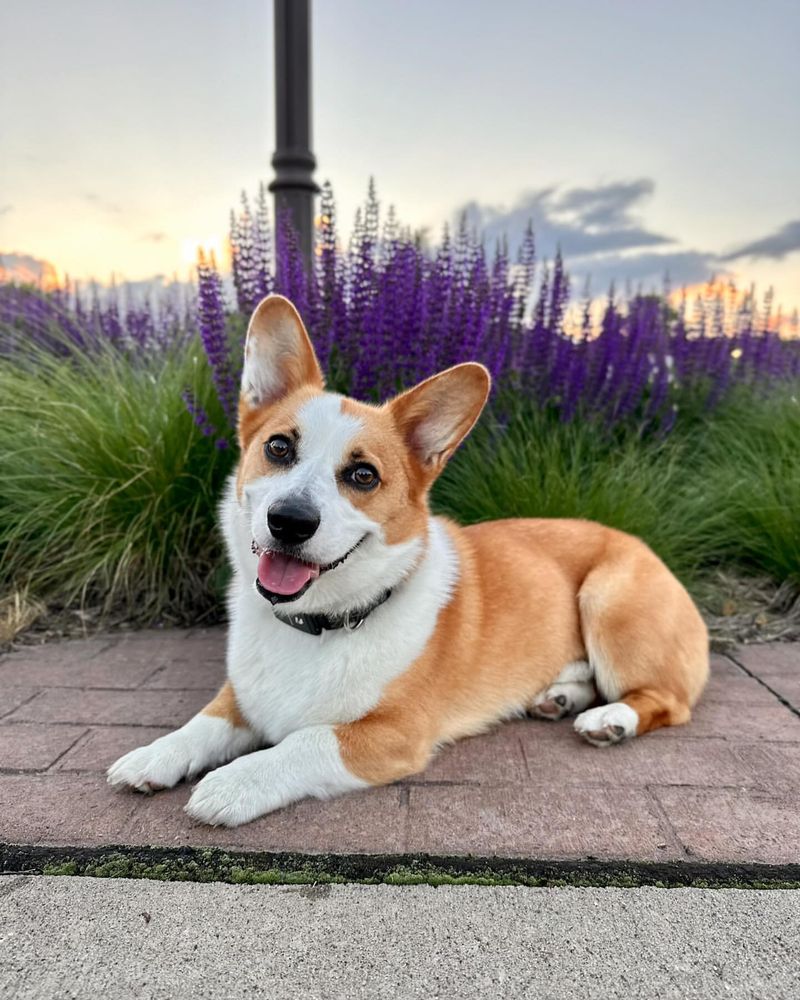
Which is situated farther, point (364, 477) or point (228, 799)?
point (364, 477)

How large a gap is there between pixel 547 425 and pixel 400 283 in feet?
4.32

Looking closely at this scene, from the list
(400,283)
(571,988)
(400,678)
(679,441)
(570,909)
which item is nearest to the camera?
(571,988)

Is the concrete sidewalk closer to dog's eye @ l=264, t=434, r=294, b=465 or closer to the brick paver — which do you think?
the brick paver

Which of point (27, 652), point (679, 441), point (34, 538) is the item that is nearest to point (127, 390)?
point (34, 538)

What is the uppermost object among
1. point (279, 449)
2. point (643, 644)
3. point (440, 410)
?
point (440, 410)

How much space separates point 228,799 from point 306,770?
213 millimetres

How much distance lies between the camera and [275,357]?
2.34 m

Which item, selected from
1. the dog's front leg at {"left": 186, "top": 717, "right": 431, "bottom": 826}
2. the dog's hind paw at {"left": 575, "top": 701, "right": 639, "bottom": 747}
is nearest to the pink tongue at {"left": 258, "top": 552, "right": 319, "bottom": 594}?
the dog's front leg at {"left": 186, "top": 717, "right": 431, "bottom": 826}

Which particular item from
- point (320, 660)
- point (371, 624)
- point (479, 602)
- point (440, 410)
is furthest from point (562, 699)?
point (440, 410)

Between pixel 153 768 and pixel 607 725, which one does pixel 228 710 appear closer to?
pixel 153 768

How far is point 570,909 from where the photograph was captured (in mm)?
1535

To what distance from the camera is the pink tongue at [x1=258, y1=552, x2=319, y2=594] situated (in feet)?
6.31

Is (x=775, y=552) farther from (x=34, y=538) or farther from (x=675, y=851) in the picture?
(x=34, y=538)

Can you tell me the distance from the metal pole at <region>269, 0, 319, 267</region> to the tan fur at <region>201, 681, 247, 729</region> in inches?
118
